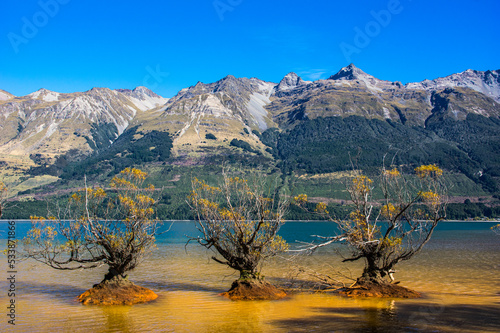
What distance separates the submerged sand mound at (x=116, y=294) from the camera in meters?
23.2

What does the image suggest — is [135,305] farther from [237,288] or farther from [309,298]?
[309,298]

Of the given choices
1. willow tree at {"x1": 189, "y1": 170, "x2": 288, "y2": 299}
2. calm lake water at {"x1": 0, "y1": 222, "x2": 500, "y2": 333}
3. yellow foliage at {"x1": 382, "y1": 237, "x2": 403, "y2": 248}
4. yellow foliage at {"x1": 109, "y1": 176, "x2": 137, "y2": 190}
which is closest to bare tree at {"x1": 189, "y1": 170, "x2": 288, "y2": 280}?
willow tree at {"x1": 189, "y1": 170, "x2": 288, "y2": 299}

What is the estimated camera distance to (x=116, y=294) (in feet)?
77.4

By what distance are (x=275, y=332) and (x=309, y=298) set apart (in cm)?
787

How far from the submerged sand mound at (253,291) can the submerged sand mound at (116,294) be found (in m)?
→ 5.40

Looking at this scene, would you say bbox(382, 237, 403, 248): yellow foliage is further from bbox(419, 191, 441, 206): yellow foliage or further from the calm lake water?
the calm lake water

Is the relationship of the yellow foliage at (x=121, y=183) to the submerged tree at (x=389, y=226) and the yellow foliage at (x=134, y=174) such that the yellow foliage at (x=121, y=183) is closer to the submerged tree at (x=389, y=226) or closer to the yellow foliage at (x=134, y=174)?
the yellow foliage at (x=134, y=174)

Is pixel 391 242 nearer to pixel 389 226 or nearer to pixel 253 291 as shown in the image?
pixel 389 226

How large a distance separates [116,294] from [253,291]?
27.9 ft

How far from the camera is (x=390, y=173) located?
82.9 ft

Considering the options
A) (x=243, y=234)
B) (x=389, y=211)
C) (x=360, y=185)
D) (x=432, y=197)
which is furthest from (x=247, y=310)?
(x=432, y=197)

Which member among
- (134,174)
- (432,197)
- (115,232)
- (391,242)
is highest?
(134,174)

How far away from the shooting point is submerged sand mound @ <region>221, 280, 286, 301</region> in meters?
24.6

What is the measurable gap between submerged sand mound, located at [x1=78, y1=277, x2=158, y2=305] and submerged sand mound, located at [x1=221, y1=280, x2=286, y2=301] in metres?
5.40
